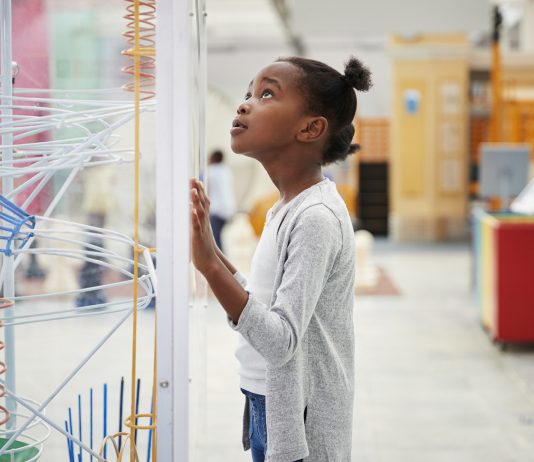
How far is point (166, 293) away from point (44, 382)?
602 mm

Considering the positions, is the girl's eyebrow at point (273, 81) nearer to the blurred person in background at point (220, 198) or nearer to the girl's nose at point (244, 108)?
the girl's nose at point (244, 108)

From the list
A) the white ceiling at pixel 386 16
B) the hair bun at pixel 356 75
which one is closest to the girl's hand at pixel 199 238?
the hair bun at pixel 356 75

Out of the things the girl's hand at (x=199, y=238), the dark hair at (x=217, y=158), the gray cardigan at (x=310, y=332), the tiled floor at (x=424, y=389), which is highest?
the dark hair at (x=217, y=158)

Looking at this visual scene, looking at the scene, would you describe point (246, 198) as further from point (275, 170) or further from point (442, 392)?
point (275, 170)

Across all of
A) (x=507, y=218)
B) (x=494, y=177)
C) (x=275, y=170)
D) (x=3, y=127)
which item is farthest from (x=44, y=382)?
(x=494, y=177)

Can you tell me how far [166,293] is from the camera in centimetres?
126

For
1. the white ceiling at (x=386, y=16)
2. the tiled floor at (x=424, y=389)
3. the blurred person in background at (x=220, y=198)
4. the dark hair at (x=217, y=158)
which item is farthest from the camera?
the dark hair at (x=217, y=158)

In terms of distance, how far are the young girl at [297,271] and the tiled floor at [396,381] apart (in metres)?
0.29

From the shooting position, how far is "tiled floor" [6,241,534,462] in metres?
1.71

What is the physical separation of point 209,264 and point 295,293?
0.14 metres

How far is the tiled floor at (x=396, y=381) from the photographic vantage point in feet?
5.61

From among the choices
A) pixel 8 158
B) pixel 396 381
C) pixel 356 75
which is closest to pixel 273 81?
pixel 356 75

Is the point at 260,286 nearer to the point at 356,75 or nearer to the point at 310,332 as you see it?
the point at 310,332

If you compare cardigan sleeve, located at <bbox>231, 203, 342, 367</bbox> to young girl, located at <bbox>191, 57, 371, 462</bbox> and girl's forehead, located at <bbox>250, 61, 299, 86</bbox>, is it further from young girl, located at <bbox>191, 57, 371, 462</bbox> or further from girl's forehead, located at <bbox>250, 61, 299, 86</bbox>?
girl's forehead, located at <bbox>250, 61, 299, 86</bbox>
